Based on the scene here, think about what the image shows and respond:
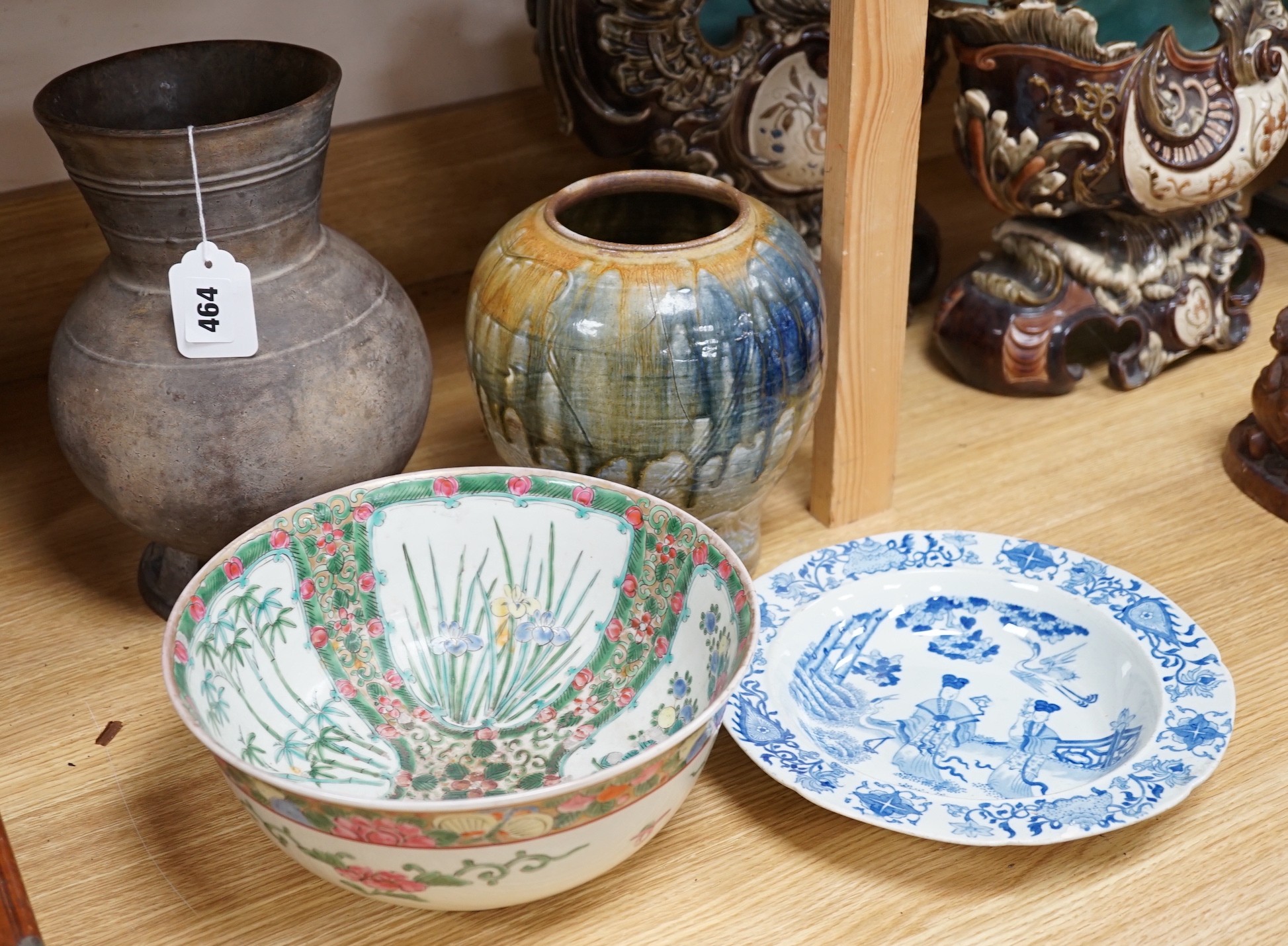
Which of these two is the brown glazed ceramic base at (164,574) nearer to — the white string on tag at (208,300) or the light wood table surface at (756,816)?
the light wood table surface at (756,816)

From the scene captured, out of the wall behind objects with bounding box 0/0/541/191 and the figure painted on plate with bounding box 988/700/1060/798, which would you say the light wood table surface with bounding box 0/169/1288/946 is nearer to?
the figure painted on plate with bounding box 988/700/1060/798

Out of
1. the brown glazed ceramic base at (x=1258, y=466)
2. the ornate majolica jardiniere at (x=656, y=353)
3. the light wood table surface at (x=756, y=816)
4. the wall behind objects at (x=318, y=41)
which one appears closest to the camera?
the light wood table surface at (x=756, y=816)

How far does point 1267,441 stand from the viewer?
108cm

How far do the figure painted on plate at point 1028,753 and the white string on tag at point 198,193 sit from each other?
0.59 m

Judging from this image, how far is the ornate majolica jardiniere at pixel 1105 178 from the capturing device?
3.50ft

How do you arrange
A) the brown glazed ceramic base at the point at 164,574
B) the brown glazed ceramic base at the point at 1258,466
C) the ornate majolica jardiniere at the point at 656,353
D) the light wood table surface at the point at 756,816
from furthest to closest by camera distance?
the brown glazed ceramic base at the point at 1258,466 → the brown glazed ceramic base at the point at 164,574 → the ornate majolica jardiniere at the point at 656,353 → the light wood table surface at the point at 756,816

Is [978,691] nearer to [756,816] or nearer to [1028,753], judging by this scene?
[1028,753]

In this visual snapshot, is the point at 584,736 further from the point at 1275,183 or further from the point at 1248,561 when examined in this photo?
the point at 1275,183

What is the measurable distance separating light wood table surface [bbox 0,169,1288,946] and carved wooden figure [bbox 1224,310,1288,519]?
0.02 m

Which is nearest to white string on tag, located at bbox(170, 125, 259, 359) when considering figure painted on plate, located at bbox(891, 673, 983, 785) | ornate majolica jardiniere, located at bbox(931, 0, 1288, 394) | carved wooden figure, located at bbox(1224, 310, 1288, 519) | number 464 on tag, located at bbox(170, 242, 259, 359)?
number 464 on tag, located at bbox(170, 242, 259, 359)

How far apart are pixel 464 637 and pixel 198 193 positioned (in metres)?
0.33

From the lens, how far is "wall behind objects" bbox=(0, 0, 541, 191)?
1.18m

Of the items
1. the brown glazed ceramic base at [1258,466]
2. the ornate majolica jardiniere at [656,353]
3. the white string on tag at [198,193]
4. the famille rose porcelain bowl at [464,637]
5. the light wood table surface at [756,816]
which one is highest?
the white string on tag at [198,193]

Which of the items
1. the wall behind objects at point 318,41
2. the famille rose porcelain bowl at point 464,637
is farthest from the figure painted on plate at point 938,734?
the wall behind objects at point 318,41
